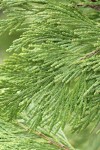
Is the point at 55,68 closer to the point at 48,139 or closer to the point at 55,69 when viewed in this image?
the point at 55,69

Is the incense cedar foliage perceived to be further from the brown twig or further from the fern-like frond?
the brown twig

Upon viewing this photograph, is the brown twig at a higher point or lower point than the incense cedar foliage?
lower

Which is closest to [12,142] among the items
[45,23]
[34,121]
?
[34,121]

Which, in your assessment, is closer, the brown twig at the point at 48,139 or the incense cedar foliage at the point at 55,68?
the incense cedar foliage at the point at 55,68

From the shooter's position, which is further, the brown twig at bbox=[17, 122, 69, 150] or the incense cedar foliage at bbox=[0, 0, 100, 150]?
the brown twig at bbox=[17, 122, 69, 150]

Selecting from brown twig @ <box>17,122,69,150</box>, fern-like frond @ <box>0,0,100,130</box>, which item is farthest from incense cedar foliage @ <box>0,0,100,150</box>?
brown twig @ <box>17,122,69,150</box>

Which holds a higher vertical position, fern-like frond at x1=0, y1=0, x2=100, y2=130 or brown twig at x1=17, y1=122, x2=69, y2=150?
fern-like frond at x1=0, y1=0, x2=100, y2=130

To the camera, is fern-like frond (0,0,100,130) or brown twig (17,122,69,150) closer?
fern-like frond (0,0,100,130)

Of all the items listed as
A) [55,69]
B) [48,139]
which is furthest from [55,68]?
[48,139]

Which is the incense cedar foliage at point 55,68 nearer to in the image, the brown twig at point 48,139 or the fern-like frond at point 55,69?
the fern-like frond at point 55,69

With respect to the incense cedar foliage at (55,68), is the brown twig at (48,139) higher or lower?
lower

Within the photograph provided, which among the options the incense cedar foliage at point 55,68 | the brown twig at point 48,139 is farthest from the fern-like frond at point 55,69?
the brown twig at point 48,139
